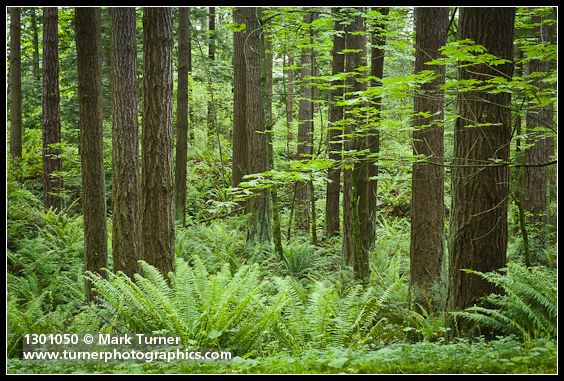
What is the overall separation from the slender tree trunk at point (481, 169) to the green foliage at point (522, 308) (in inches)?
12.3

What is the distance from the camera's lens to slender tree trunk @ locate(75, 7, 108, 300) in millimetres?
6141

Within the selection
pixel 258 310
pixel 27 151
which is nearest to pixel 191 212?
pixel 27 151

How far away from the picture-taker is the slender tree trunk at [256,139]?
975 cm

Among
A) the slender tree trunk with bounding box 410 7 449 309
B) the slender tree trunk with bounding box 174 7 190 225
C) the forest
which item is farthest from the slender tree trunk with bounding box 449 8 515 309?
the slender tree trunk with bounding box 174 7 190 225

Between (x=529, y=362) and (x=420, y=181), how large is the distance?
4.59 m

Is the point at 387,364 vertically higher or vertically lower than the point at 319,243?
higher

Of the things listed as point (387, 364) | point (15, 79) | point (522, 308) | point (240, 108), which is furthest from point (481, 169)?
point (15, 79)

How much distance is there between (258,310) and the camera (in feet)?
14.5

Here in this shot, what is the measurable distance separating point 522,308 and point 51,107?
1297 centimetres

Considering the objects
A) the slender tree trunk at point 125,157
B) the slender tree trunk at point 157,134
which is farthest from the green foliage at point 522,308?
the slender tree trunk at point 125,157

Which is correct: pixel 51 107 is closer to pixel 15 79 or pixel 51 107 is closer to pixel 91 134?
pixel 15 79

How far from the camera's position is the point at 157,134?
576cm

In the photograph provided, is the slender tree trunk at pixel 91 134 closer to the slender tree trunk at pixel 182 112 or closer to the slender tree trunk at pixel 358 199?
the slender tree trunk at pixel 358 199

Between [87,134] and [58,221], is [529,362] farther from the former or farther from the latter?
[58,221]
